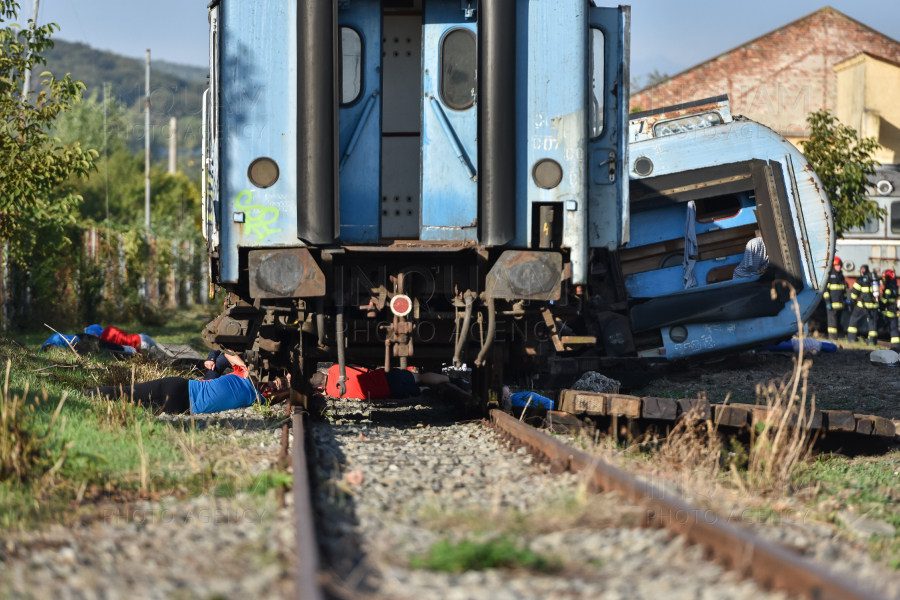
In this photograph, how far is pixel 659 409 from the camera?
19.9ft

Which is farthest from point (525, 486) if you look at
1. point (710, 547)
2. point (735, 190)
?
point (735, 190)

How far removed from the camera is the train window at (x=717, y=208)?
1153cm

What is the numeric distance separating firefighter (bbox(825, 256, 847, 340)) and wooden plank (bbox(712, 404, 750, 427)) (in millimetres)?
13578

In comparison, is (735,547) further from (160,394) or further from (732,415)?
(160,394)

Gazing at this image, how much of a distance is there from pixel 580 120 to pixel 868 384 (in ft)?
19.7

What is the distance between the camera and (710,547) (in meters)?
2.93

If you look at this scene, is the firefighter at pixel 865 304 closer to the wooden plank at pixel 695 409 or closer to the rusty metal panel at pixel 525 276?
the wooden plank at pixel 695 409

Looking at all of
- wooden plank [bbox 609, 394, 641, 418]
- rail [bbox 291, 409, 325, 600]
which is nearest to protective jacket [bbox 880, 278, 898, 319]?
wooden plank [bbox 609, 394, 641, 418]

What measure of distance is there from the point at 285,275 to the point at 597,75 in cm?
279

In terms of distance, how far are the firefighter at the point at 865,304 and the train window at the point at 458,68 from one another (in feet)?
47.7


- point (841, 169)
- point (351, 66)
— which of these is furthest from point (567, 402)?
point (841, 169)

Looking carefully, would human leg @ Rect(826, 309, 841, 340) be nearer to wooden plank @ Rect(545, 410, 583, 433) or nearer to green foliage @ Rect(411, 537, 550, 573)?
wooden plank @ Rect(545, 410, 583, 433)

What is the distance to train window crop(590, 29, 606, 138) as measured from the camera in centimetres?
638

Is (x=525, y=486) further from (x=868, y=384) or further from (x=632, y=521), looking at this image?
(x=868, y=384)
